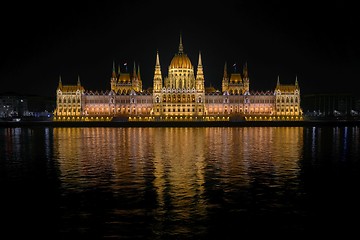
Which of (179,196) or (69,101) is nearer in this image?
(179,196)

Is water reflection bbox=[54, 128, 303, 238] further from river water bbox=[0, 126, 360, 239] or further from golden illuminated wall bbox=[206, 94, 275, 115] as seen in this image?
golden illuminated wall bbox=[206, 94, 275, 115]

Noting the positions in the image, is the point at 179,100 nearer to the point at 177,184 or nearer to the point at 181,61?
the point at 181,61

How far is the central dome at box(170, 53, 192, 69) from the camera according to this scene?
504 ft

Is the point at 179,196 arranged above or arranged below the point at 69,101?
below

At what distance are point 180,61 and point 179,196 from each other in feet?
445

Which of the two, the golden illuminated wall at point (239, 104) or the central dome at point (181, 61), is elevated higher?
the central dome at point (181, 61)

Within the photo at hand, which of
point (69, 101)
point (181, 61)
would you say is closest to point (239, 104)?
point (181, 61)

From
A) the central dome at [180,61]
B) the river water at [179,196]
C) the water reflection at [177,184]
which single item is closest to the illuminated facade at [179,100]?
the central dome at [180,61]

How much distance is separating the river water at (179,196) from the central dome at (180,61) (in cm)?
11877

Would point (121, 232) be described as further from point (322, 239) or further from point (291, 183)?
point (291, 183)

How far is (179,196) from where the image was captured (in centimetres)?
2084

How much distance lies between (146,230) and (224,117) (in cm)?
11042

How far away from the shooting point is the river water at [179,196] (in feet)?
52.6

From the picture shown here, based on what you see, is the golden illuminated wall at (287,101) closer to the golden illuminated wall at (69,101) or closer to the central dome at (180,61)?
the central dome at (180,61)
